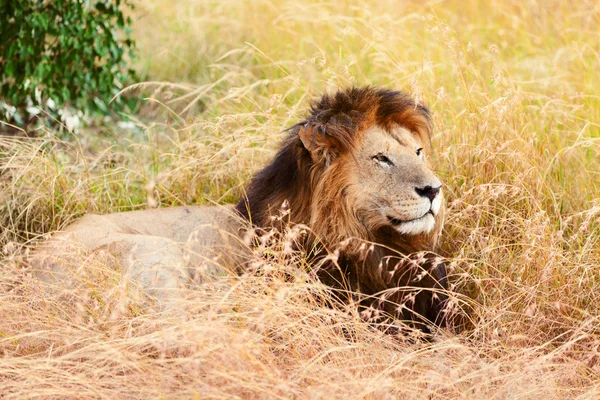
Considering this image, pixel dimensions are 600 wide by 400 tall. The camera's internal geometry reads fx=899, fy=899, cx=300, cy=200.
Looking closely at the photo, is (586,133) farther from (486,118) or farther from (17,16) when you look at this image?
(17,16)

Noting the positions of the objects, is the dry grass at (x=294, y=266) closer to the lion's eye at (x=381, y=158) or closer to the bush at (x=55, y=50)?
the bush at (x=55, y=50)

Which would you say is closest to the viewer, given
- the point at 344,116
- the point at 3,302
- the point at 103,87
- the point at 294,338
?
the point at 294,338

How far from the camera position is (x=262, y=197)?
4.60m

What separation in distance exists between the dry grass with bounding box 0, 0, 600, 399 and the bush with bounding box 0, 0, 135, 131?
43cm

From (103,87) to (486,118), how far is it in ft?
9.33

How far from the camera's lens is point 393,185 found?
4.13 m

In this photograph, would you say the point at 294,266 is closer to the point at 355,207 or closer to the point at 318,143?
the point at 355,207

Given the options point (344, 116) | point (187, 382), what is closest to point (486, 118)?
point (344, 116)

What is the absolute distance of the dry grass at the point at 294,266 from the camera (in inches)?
133

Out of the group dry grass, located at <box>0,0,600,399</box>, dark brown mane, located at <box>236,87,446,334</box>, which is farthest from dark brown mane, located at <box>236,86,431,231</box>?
dry grass, located at <box>0,0,600,399</box>

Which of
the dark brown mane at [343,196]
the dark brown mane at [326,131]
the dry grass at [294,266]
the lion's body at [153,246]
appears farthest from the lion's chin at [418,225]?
the lion's body at [153,246]

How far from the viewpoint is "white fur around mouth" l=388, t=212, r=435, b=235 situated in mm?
4078

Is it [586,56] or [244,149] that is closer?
[244,149]

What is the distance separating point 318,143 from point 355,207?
0.35m
